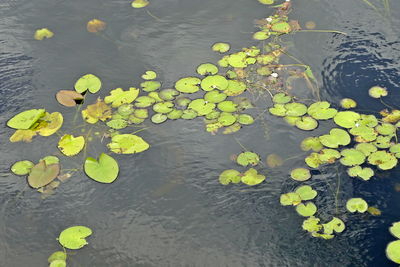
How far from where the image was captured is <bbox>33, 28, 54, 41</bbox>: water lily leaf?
11.6 ft

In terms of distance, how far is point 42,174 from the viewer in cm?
269

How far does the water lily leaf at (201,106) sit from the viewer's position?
296 centimetres

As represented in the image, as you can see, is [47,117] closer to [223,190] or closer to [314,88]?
[223,190]

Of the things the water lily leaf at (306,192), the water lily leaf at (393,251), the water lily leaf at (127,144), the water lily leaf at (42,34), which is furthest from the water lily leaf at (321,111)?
the water lily leaf at (42,34)

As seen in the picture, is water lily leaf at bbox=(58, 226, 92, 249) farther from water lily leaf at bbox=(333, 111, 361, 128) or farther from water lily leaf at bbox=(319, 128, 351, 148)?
water lily leaf at bbox=(333, 111, 361, 128)

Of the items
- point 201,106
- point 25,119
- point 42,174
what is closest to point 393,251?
point 201,106

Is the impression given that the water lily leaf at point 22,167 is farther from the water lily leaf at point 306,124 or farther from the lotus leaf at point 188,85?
the water lily leaf at point 306,124

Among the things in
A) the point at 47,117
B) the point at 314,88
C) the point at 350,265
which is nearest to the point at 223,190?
the point at 350,265

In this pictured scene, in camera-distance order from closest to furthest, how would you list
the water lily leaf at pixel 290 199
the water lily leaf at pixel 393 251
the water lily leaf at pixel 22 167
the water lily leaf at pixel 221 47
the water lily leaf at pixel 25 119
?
the water lily leaf at pixel 393 251 < the water lily leaf at pixel 290 199 < the water lily leaf at pixel 22 167 < the water lily leaf at pixel 25 119 < the water lily leaf at pixel 221 47

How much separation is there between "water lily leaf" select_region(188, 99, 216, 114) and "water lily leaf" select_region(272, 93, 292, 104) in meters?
0.39

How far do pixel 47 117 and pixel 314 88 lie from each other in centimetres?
169

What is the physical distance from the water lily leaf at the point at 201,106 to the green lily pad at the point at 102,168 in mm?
602

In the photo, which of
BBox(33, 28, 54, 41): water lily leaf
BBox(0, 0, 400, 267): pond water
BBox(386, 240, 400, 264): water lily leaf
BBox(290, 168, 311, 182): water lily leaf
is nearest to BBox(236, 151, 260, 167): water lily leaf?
BBox(0, 0, 400, 267): pond water

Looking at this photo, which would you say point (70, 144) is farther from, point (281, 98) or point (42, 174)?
point (281, 98)
